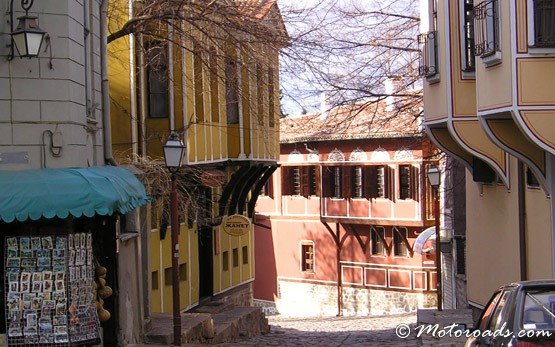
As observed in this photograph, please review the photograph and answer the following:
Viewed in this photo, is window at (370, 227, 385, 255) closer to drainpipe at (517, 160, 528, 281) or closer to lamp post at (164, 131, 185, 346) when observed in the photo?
drainpipe at (517, 160, 528, 281)

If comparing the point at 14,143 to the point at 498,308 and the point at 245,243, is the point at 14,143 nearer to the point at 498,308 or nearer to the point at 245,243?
the point at 498,308

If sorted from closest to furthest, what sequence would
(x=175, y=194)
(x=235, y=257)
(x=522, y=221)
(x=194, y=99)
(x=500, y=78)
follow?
(x=500, y=78) < (x=175, y=194) < (x=522, y=221) < (x=194, y=99) < (x=235, y=257)

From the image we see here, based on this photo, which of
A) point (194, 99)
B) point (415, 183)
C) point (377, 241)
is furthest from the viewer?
point (377, 241)

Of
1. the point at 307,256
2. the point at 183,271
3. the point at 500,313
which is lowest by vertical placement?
the point at 307,256

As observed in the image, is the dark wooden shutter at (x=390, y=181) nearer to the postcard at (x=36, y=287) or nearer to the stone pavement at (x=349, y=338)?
the stone pavement at (x=349, y=338)

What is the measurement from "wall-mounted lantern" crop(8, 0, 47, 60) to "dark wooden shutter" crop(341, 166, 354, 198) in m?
29.1

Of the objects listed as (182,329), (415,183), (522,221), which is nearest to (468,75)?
(522,221)

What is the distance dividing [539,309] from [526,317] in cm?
13

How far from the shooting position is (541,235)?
15055 millimetres

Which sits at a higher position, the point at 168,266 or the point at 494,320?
the point at 494,320

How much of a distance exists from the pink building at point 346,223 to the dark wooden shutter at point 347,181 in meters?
0.05

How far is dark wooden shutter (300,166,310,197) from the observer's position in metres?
42.6

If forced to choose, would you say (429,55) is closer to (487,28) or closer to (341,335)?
(487,28)

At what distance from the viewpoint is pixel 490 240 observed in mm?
18750
